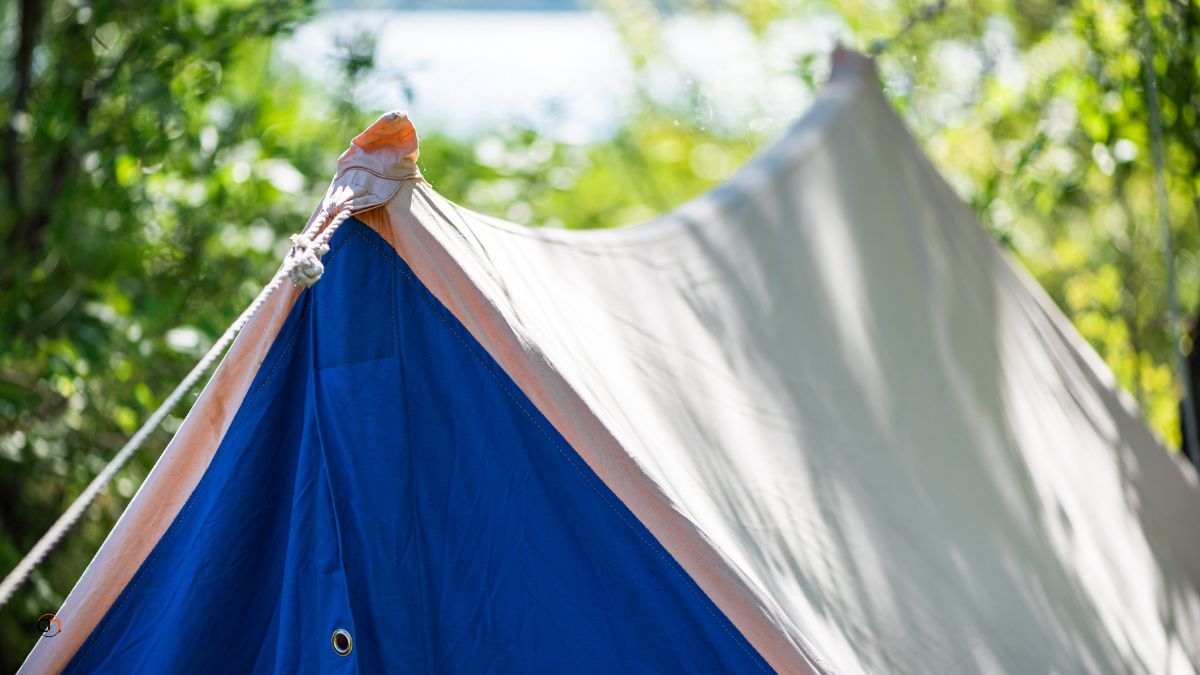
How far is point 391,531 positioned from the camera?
4.46 ft

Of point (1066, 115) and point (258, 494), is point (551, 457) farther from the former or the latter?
point (1066, 115)

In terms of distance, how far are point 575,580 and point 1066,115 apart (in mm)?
3583

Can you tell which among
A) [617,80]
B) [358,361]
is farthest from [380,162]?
[617,80]

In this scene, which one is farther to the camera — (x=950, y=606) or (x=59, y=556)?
(x=59, y=556)

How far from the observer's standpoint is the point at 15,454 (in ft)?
9.52

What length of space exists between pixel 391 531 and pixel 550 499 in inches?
7.3

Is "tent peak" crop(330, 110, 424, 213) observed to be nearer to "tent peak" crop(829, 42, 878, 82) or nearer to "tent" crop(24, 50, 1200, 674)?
"tent" crop(24, 50, 1200, 674)

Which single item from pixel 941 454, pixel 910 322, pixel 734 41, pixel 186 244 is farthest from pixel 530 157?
pixel 734 41

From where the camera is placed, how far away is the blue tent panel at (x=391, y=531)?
4.42ft

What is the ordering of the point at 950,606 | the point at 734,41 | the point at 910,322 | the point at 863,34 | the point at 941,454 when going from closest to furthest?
the point at 950,606
the point at 941,454
the point at 910,322
the point at 863,34
the point at 734,41

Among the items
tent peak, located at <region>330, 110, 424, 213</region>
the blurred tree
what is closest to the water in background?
the blurred tree

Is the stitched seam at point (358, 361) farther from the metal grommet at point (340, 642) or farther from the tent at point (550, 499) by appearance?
the metal grommet at point (340, 642)

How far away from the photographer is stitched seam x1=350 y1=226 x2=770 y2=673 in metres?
1.30

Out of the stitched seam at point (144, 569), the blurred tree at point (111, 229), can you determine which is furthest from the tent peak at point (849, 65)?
the stitched seam at point (144, 569)
